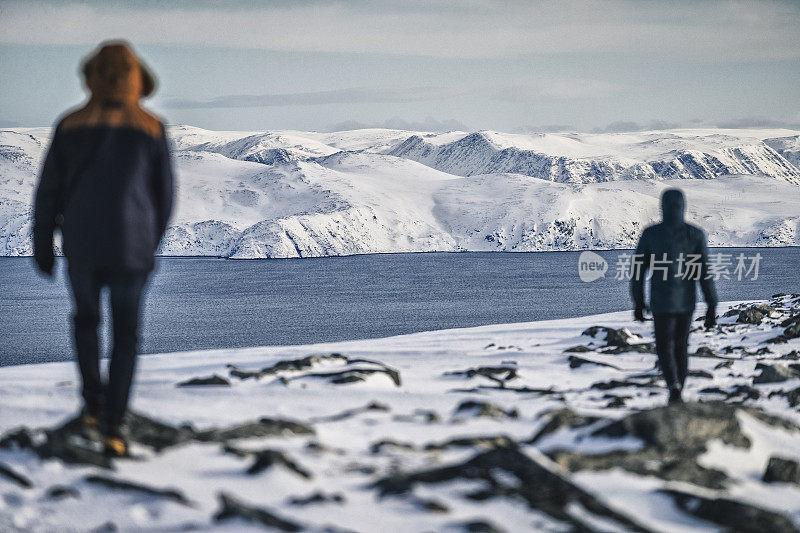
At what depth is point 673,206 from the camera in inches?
304

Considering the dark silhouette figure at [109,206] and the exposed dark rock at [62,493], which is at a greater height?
the dark silhouette figure at [109,206]

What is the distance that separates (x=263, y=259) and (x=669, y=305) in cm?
17552

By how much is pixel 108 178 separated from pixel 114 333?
85cm

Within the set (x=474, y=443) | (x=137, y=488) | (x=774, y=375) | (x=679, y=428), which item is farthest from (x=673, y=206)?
(x=137, y=488)

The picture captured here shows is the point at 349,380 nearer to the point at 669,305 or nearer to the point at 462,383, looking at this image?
the point at 462,383

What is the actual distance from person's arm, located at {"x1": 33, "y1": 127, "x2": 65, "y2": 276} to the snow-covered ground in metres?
1.09

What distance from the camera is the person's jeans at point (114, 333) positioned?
4.63 metres

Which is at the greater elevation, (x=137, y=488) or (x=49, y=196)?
(x=49, y=196)

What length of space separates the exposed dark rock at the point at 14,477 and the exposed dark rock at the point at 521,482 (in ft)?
5.52

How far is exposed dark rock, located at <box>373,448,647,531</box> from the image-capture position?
4.07m

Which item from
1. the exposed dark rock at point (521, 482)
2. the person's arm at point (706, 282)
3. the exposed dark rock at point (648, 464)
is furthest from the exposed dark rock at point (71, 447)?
the person's arm at point (706, 282)

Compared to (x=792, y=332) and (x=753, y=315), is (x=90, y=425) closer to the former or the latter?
(x=792, y=332)

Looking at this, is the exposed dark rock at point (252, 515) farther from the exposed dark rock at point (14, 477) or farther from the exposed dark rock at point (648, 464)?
the exposed dark rock at point (648, 464)

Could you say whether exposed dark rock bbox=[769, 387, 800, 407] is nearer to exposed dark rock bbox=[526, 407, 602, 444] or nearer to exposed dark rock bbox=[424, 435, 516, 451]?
exposed dark rock bbox=[526, 407, 602, 444]
